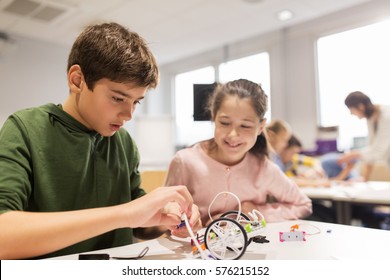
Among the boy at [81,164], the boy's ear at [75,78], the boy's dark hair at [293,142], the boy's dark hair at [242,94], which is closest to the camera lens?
the boy at [81,164]

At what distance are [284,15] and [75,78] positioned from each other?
1.80ft

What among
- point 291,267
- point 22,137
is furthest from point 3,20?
point 291,267

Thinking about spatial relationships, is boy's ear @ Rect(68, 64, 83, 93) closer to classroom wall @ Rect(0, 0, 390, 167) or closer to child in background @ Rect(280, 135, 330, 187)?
classroom wall @ Rect(0, 0, 390, 167)

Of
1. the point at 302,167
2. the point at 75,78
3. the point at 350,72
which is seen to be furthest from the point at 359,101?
the point at 302,167

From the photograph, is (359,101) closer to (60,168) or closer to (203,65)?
(203,65)

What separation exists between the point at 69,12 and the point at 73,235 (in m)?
0.45

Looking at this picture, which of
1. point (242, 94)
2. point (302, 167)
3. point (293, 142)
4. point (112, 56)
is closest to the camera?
point (112, 56)

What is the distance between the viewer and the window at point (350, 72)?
654mm

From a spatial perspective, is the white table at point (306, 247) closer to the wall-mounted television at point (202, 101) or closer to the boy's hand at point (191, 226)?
the boy's hand at point (191, 226)

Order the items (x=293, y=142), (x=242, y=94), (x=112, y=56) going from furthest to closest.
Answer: (x=293, y=142)
(x=242, y=94)
(x=112, y=56)

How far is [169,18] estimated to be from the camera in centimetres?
78

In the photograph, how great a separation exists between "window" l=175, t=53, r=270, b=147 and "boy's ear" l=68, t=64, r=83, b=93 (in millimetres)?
238

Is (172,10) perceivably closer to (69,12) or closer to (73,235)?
(69,12)

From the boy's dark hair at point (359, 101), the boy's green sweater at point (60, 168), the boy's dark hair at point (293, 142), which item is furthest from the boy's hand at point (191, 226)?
the boy's dark hair at point (293, 142)
